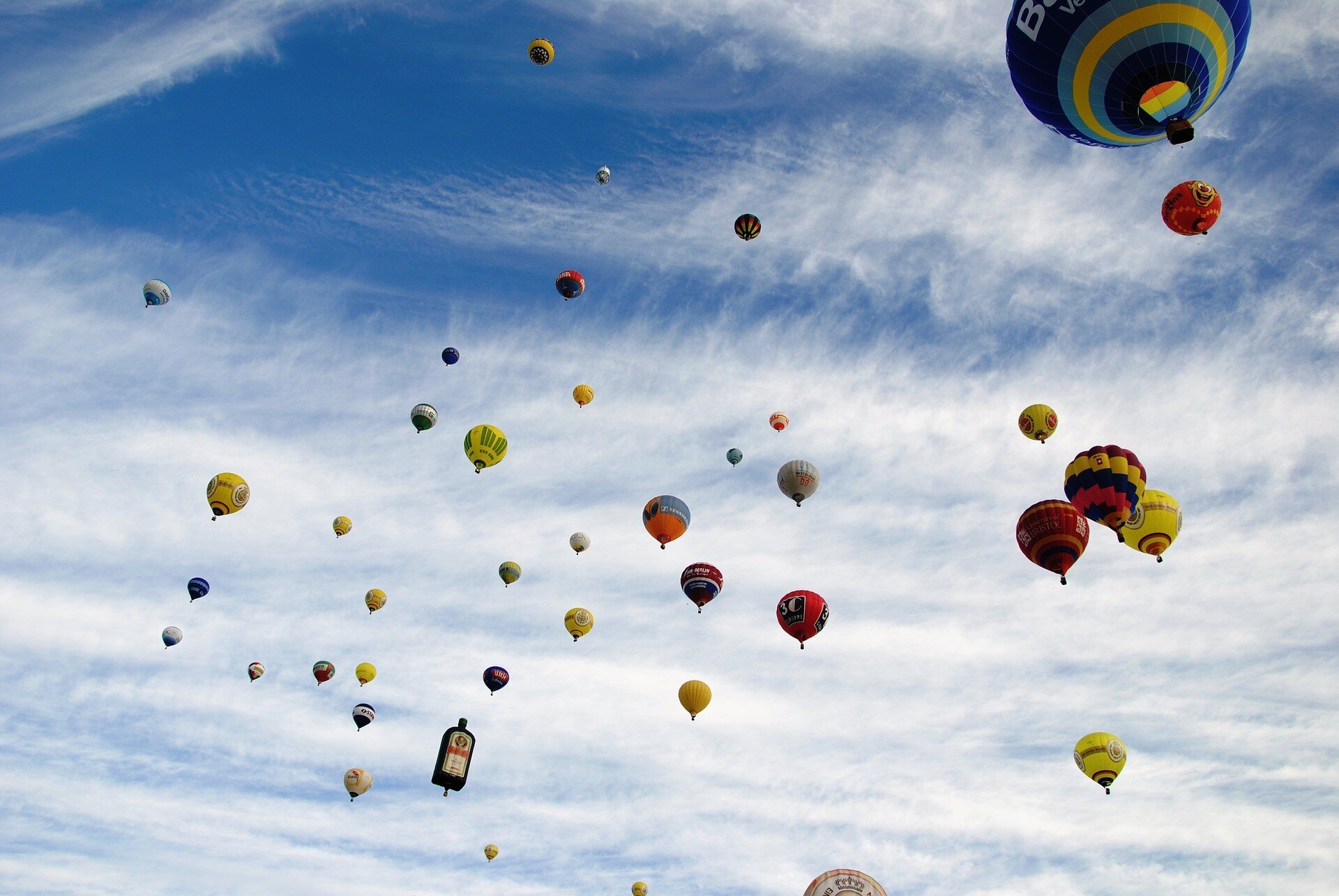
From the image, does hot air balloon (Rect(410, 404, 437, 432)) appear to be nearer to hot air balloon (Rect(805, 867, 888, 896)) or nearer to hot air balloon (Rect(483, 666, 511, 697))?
hot air balloon (Rect(483, 666, 511, 697))

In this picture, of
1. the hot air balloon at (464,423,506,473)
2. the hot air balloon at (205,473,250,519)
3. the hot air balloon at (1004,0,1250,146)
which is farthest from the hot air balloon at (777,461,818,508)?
the hot air balloon at (205,473,250,519)

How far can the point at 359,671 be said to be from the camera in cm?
4750

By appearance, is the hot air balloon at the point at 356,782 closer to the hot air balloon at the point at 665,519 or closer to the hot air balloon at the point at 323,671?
the hot air balloon at the point at 323,671

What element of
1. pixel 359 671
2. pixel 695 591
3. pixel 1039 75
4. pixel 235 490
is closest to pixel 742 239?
pixel 695 591

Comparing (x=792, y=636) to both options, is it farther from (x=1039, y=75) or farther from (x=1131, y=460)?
(x=1039, y=75)

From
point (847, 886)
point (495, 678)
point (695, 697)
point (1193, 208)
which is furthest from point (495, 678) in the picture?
point (1193, 208)

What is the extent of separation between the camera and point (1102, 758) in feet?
99.8

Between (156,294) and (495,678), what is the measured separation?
26.5 m

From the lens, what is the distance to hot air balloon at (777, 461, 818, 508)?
35000 mm

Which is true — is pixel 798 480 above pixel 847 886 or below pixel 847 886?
above

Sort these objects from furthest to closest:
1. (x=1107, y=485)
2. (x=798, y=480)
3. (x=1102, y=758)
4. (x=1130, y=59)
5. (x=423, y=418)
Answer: (x=423, y=418)
(x=798, y=480)
(x=1102, y=758)
(x=1107, y=485)
(x=1130, y=59)

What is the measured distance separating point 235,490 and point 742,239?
90.4ft

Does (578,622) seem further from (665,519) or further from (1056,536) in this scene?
(1056,536)

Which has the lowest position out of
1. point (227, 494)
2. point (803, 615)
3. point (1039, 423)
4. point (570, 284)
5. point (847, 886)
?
point (847, 886)
